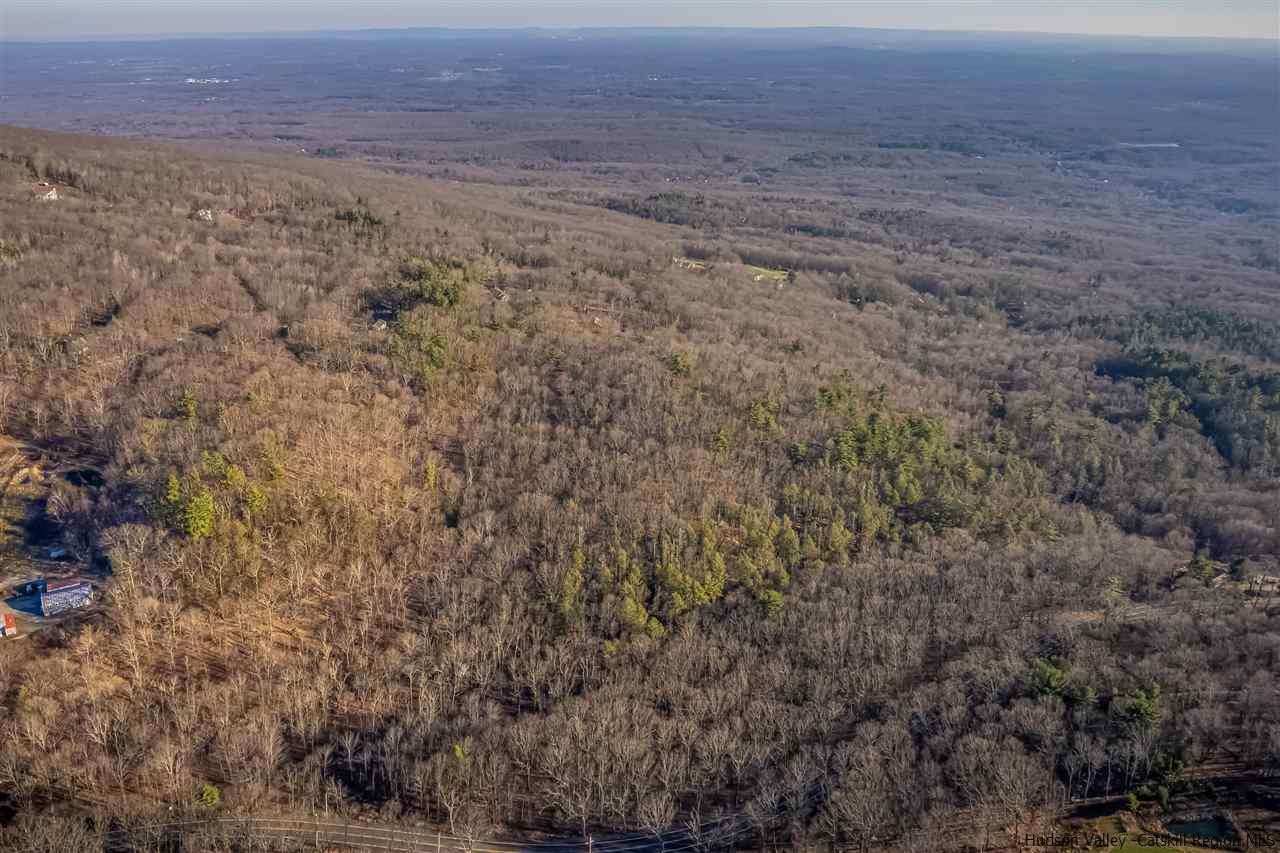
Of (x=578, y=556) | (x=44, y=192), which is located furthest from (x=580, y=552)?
(x=44, y=192)

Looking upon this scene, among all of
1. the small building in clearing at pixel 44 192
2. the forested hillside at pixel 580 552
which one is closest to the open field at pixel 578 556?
the forested hillside at pixel 580 552

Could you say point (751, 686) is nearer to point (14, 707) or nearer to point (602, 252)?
point (14, 707)

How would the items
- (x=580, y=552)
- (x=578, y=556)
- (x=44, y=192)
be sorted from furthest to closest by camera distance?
(x=44, y=192), (x=580, y=552), (x=578, y=556)

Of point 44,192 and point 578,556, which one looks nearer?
point 578,556

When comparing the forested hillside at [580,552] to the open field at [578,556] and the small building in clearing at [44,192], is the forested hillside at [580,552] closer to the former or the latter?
the open field at [578,556]

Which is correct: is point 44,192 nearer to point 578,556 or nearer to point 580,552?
point 580,552

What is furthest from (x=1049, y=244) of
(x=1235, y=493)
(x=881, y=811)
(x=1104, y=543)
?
(x=881, y=811)

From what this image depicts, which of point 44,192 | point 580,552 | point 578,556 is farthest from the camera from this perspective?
point 44,192

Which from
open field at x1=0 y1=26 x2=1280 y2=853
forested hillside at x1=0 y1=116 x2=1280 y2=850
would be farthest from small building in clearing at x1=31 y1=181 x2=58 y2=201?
open field at x1=0 y1=26 x2=1280 y2=853

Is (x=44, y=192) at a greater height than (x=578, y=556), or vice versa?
(x=44, y=192)
